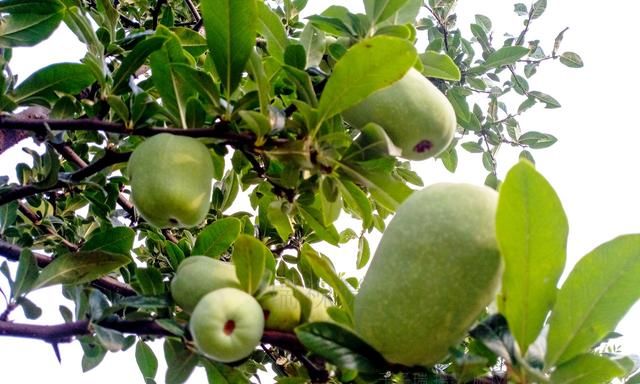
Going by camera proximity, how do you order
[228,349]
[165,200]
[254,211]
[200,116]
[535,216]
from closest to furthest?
1. [535,216]
2. [228,349]
3. [165,200]
4. [200,116]
5. [254,211]

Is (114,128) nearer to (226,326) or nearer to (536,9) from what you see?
(226,326)

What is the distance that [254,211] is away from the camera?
197 centimetres

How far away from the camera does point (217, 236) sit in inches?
47.7

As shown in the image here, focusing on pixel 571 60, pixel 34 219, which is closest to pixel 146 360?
pixel 34 219

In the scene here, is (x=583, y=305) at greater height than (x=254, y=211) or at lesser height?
greater

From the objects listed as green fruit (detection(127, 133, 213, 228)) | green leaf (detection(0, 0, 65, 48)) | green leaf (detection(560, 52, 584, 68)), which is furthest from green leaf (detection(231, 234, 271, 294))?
green leaf (detection(560, 52, 584, 68))

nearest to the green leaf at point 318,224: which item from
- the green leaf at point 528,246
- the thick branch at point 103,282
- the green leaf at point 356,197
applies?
the green leaf at point 356,197

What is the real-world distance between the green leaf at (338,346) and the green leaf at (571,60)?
217cm

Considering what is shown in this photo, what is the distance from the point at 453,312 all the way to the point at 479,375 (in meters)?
0.15

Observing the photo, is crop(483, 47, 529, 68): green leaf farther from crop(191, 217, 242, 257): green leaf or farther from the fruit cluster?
the fruit cluster

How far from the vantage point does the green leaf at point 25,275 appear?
1164 mm

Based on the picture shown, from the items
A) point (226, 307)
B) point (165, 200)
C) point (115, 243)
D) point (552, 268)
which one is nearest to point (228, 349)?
point (226, 307)

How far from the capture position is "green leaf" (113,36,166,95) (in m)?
1.13

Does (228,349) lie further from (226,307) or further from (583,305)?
Result: (583,305)
